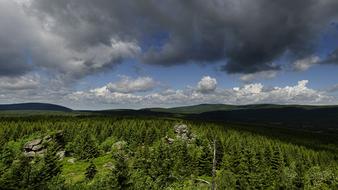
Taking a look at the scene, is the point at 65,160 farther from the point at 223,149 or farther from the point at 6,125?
the point at 223,149

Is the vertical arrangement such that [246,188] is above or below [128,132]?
below

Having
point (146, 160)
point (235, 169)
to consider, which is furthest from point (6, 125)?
point (235, 169)

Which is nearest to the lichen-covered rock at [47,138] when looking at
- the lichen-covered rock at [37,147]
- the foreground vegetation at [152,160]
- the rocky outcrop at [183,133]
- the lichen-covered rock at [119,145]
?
the foreground vegetation at [152,160]

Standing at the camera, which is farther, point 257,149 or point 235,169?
point 257,149

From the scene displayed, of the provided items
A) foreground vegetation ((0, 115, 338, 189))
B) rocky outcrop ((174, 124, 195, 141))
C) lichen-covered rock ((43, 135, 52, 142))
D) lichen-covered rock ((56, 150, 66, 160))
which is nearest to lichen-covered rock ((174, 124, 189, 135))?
rocky outcrop ((174, 124, 195, 141))

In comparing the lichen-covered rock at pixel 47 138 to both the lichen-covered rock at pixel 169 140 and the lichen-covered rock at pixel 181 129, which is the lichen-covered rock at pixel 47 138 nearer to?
the lichen-covered rock at pixel 169 140

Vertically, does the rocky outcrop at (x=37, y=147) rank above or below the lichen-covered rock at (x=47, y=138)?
below

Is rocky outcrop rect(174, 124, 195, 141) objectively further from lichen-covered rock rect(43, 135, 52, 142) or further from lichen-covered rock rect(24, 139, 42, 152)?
lichen-covered rock rect(24, 139, 42, 152)

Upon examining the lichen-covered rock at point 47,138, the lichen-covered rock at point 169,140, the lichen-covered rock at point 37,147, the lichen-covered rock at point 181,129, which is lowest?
the lichen-covered rock at point 37,147
